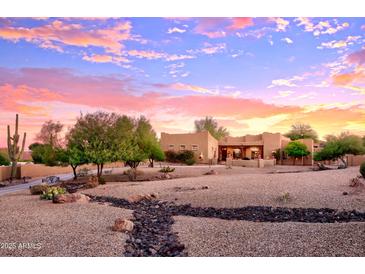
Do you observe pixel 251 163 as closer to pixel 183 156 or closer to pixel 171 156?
pixel 183 156

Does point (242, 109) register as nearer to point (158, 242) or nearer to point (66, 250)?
point (158, 242)

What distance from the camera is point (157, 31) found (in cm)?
778

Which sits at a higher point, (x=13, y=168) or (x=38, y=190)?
(x=13, y=168)

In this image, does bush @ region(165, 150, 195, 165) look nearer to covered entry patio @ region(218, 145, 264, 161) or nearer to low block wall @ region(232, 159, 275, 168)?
covered entry patio @ region(218, 145, 264, 161)

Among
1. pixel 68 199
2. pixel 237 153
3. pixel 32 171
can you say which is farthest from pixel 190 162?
pixel 68 199

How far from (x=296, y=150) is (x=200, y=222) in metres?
20.3

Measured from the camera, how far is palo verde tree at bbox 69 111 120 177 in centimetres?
1553

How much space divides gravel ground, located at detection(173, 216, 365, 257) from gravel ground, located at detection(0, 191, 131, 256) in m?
1.36

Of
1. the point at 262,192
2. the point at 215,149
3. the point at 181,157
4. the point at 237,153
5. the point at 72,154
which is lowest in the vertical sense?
the point at 262,192

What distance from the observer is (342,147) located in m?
23.0

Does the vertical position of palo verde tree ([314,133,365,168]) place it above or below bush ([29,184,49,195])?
above

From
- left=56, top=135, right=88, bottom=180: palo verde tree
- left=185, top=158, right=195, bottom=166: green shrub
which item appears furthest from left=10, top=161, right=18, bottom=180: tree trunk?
left=185, top=158, right=195, bottom=166: green shrub
